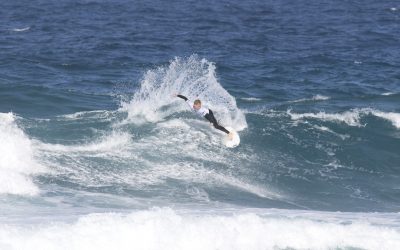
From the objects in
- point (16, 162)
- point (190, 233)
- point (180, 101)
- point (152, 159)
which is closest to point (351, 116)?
point (180, 101)

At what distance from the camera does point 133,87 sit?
35.5 metres

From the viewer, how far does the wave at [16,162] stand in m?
21.1

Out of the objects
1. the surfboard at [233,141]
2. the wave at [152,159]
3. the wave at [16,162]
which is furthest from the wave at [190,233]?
the surfboard at [233,141]

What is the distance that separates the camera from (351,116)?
102ft

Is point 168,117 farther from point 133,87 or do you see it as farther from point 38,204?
point 38,204

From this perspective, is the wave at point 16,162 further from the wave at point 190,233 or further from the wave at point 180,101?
the wave at point 180,101

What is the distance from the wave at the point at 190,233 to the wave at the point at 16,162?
12.1ft

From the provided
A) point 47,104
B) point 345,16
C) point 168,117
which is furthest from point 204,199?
point 345,16

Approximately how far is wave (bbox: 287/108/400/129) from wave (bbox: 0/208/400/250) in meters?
11.9

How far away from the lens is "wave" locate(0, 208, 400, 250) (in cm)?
1658

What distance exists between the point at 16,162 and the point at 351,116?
14.8m

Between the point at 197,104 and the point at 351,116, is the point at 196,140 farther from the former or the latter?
the point at 351,116

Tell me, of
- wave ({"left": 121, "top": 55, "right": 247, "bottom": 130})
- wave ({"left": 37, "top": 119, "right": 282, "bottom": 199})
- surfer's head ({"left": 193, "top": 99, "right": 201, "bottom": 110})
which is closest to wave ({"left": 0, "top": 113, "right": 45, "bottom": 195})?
wave ({"left": 37, "top": 119, "right": 282, "bottom": 199})

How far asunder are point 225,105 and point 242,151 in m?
4.23
